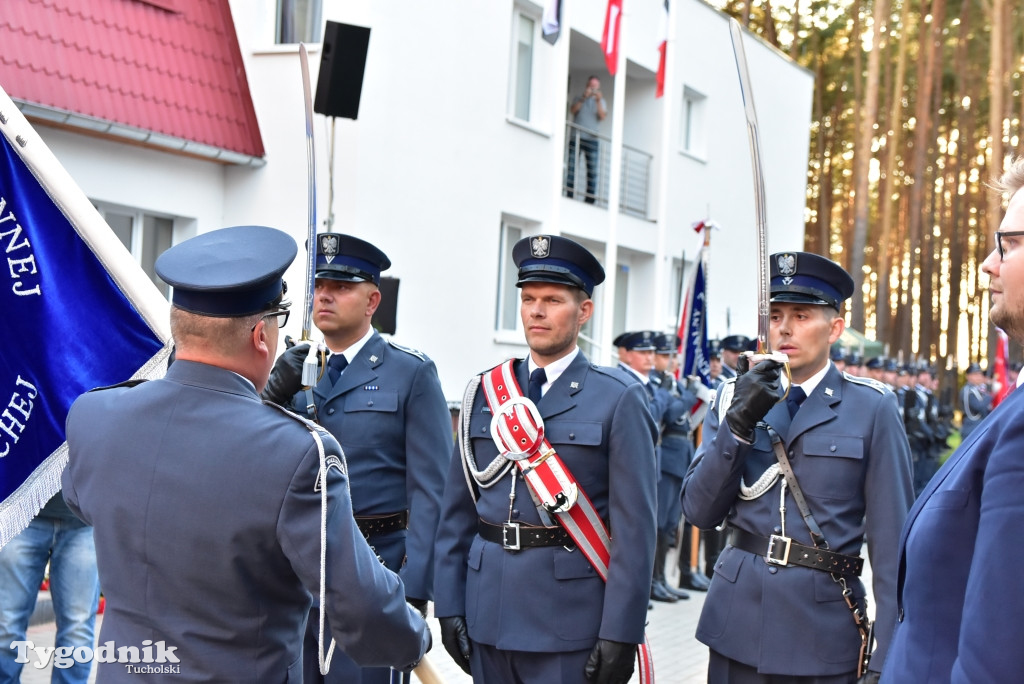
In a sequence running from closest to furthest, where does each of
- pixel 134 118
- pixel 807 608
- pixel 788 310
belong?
pixel 807 608 → pixel 788 310 → pixel 134 118

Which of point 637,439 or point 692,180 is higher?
point 692,180

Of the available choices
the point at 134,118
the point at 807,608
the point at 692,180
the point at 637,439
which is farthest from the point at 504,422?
the point at 692,180

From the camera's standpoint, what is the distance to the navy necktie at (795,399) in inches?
165

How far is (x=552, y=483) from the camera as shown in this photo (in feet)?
12.7

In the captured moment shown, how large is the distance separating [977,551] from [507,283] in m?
13.0

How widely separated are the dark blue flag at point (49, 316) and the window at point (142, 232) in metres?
7.02

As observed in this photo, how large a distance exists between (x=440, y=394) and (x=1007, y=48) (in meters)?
28.5

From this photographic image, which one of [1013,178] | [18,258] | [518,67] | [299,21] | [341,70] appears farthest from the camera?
[518,67]

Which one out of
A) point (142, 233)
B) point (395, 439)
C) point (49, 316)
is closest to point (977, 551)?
point (49, 316)

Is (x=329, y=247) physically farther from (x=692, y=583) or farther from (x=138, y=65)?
(x=692, y=583)

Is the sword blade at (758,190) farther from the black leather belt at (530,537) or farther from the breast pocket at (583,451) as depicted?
the black leather belt at (530,537)

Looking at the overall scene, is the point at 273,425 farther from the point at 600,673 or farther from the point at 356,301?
the point at 356,301

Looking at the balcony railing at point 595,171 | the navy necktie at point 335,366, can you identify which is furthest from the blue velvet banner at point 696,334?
the navy necktie at point 335,366

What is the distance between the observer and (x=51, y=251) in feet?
11.6
